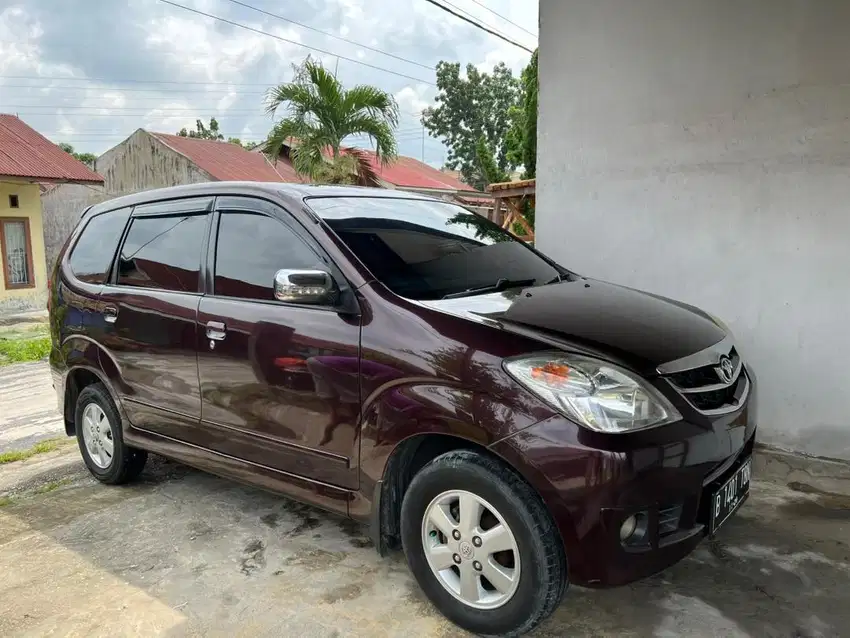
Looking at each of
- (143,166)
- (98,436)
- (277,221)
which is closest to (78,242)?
(98,436)

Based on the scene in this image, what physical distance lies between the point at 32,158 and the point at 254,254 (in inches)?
572

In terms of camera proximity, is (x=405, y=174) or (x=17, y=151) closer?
(x=17, y=151)

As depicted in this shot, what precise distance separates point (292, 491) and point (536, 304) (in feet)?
4.63

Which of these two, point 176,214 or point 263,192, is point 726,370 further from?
point 176,214

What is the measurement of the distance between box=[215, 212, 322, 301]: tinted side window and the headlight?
1.17 metres

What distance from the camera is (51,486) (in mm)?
4418

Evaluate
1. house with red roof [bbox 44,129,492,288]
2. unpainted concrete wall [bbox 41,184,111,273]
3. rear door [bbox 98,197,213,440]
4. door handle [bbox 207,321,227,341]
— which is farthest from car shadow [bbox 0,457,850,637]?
Result: unpainted concrete wall [bbox 41,184,111,273]

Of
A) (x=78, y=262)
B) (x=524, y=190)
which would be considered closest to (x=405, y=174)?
(x=524, y=190)

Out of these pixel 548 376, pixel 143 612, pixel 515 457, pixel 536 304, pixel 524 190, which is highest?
pixel 524 190

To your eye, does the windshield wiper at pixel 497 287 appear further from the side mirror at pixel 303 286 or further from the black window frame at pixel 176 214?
the black window frame at pixel 176 214

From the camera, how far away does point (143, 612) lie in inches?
113

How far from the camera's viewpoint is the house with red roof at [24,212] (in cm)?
1459

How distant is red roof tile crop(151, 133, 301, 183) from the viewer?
19711 millimetres

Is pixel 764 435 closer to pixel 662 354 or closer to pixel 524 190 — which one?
pixel 662 354
